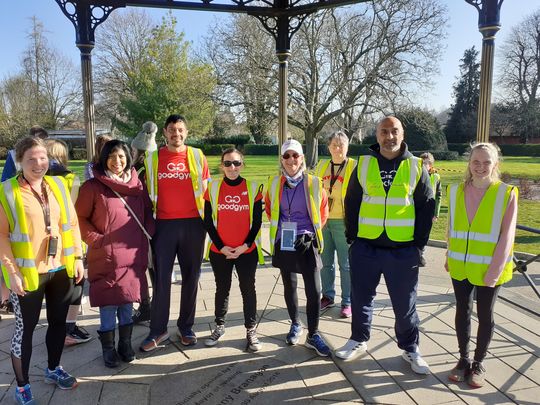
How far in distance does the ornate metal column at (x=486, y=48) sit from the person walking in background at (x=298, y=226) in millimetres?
2126

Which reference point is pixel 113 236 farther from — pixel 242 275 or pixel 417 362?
pixel 417 362

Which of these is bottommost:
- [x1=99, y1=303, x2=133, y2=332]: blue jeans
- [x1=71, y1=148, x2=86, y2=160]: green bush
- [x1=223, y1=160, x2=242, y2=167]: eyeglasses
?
[x1=99, y1=303, x2=133, y2=332]: blue jeans

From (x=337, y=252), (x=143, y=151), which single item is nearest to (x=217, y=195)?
(x=143, y=151)

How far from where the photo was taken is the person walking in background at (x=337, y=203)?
4.04 m

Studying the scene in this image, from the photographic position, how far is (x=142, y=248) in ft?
10.8

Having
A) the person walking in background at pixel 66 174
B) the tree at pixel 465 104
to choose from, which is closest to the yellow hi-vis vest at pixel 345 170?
the person walking in background at pixel 66 174

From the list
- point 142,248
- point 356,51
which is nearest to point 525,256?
point 142,248

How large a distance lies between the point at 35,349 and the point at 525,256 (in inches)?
251

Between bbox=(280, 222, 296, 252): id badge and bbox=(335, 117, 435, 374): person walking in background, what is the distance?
463 mm

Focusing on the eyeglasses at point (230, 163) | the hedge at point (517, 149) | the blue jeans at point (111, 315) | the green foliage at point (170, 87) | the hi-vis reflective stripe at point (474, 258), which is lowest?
the blue jeans at point (111, 315)

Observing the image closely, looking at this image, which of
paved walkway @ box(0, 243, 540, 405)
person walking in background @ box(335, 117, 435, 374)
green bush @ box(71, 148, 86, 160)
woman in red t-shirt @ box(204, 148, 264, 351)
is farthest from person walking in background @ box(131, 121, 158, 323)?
green bush @ box(71, 148, 86, 160)

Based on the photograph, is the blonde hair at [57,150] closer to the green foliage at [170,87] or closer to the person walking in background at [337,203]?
the person walking in background at [337,203]

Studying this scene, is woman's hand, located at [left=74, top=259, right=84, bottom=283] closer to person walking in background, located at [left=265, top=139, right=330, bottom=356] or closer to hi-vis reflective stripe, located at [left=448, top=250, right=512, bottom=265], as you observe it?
person walking in background, located at [left=265, top=139, right=330, bottom=356]

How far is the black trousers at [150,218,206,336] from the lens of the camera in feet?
11.2
